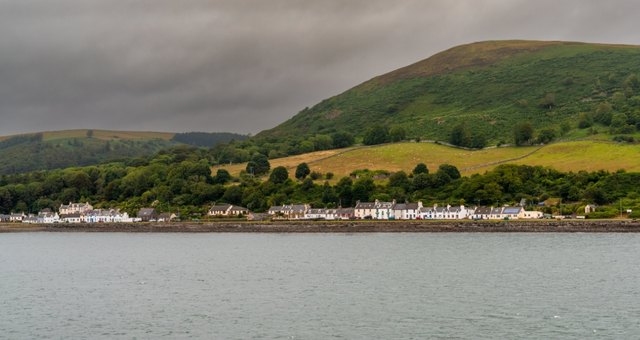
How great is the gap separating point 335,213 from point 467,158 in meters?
36.5

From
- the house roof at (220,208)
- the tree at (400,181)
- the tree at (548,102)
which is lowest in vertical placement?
the house roof at (220,208)

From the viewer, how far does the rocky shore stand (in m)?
79.8

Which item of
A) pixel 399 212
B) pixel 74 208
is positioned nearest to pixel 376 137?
pixel 399 212

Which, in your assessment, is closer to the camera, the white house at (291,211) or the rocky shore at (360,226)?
the rocky shore at (360,226)

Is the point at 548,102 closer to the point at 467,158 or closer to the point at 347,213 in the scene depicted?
the point at 467,158

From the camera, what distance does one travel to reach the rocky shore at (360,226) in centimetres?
7975

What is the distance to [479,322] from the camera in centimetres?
3238

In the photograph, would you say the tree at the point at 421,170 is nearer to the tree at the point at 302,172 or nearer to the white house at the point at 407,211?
the white house at the point at 407,211

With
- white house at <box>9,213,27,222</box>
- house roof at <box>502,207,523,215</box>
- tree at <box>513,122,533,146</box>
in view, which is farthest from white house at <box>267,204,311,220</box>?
white house at <box>9,213,27,222</box>

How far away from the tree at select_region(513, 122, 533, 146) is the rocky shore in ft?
173

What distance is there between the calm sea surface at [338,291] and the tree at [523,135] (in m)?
68.1

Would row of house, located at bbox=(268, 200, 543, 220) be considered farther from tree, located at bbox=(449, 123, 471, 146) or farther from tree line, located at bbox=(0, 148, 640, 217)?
tree, located at bbox=(449, 123, 471, 146)

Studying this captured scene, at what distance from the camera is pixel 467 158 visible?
132500 millimetres

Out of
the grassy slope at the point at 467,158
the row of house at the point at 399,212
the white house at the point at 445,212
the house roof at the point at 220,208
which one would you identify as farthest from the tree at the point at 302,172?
the white house at the point at 445,212
